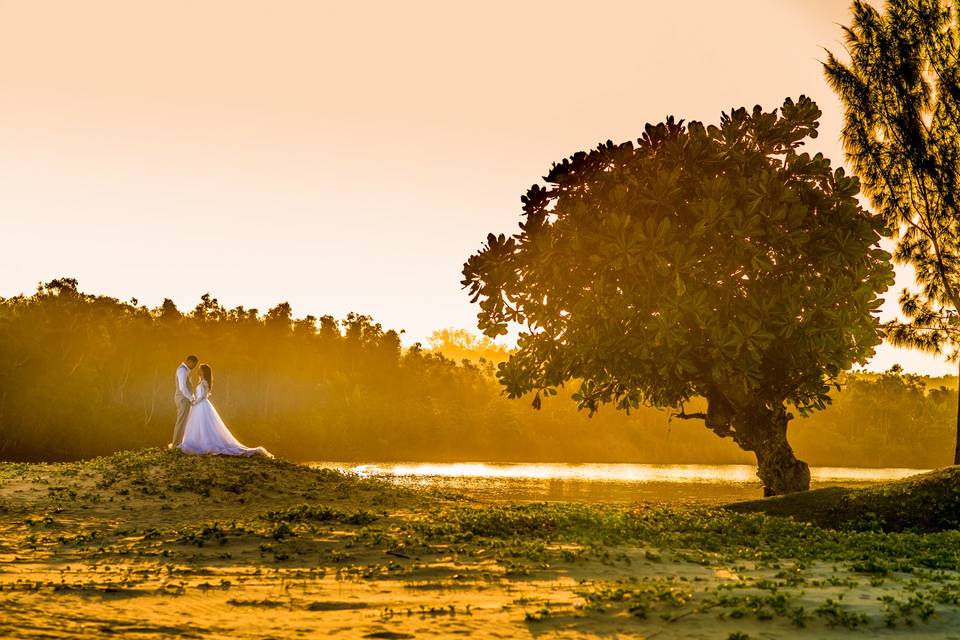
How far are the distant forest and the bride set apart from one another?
5891 centimetres

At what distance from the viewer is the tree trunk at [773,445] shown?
26.7m

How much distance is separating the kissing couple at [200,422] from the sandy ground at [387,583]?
6.29m

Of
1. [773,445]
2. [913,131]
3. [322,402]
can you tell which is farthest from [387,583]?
[322,402]

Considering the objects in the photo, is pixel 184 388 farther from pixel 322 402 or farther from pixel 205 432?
pixel 322 402

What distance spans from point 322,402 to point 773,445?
8567cm

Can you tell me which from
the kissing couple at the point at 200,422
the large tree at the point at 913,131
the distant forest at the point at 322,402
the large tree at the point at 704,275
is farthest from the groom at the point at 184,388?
the distant forest at the point at 322,402

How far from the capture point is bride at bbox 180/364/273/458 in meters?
26.1

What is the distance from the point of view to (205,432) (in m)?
26.5

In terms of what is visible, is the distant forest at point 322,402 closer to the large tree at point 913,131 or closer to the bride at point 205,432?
the bride at point 205,432

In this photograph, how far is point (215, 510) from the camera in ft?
65.7

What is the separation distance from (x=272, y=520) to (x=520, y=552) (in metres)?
6.85

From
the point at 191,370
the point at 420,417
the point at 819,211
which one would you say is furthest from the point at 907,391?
the point at 191,370

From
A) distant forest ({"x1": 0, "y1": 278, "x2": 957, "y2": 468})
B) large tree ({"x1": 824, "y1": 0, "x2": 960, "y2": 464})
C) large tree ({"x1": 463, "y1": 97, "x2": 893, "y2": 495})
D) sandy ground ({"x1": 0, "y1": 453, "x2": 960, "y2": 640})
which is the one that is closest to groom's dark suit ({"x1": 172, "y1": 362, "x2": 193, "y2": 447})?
sandy ground ({"x1": 0, "y1": 453, "x2": 960, "y2": 640})

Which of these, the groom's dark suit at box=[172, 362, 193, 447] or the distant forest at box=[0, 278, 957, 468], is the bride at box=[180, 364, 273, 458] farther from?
the distant forest at box=[0, 278, 957, 468]
